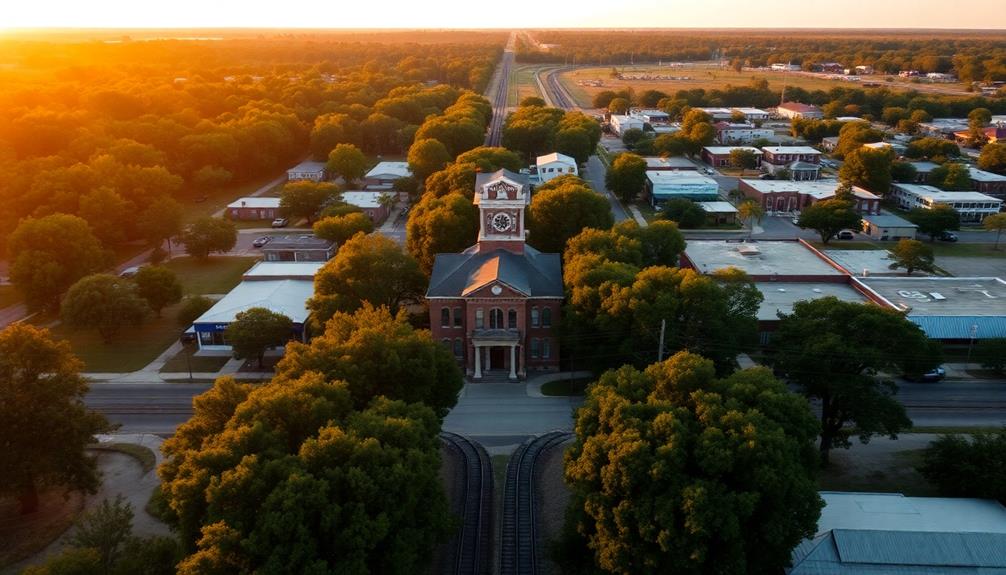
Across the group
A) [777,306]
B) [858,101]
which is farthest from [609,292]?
[858,101]

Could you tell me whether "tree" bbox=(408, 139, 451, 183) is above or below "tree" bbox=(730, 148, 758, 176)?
above

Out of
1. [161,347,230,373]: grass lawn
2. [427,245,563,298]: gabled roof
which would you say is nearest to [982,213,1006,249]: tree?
[427,245,563,298]: gabled roof

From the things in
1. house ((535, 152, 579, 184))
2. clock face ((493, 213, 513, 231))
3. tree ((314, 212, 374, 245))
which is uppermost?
clock face ((493, 213, 513, 231))

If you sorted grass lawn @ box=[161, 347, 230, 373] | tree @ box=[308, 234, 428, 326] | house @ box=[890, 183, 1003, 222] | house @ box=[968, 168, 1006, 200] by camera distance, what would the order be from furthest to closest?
1. house @ box=[968, 168, 1006, 200]
2. house @ box=[890, 183, 1003, 222]
3. grass lawn @ box=[161, 347, 230, 373]
4. tree @ box=[308, 234, 428, 326]

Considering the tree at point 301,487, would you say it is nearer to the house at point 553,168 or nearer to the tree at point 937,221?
the tree at point 937,221

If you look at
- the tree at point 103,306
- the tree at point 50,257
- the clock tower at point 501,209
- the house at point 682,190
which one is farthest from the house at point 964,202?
the tree at point 50,257

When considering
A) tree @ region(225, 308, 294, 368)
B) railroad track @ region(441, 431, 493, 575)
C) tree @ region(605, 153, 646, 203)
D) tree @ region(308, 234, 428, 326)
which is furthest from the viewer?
tree @ region(605, 153, 646, 203)

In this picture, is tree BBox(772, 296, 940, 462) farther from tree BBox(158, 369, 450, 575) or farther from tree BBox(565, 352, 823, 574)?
tree BBox(158, 369, 450, 575)

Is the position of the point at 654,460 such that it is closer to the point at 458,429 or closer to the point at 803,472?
the point at 803,472
